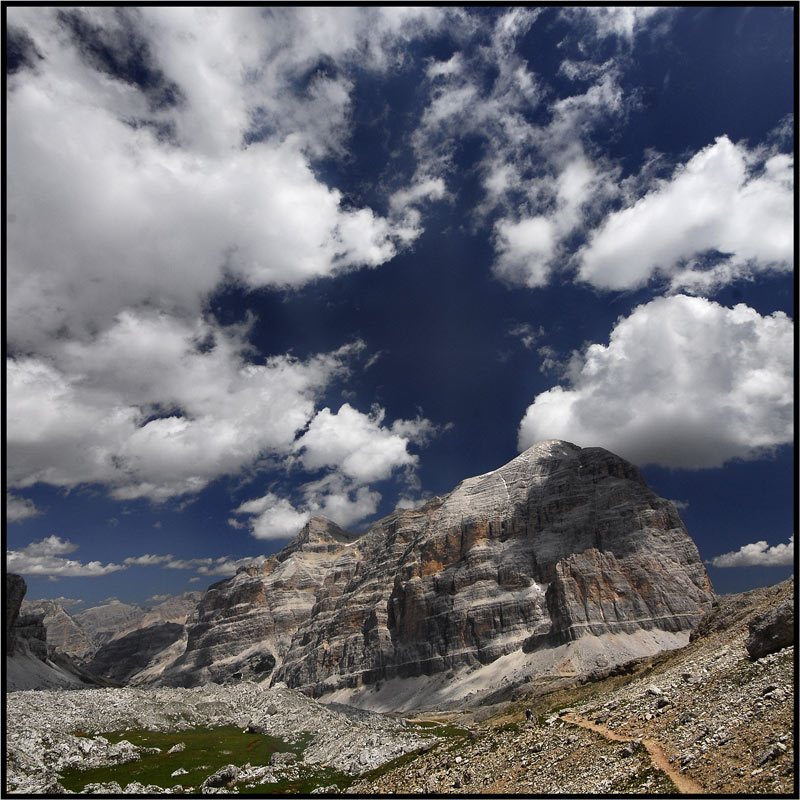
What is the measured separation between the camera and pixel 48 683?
177750 millimetres

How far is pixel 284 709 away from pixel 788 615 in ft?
330

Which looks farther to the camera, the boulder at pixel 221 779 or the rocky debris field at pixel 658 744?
the boulder at pixel 221 779

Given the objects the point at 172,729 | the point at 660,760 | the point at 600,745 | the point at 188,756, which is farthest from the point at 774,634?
the point at 172,729

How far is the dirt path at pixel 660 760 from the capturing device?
25641mm

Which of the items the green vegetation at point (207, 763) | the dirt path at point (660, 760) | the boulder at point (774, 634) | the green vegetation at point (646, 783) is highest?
the boulder at point (774, 634)

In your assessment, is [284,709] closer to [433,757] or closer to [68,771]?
[68,771]

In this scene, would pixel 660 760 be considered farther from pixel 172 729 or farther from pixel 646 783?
pixel 172 729

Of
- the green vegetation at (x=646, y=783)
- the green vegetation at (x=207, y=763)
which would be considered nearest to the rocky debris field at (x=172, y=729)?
the green vegetation at (x=207, y=763)

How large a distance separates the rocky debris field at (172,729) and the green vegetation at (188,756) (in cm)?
147

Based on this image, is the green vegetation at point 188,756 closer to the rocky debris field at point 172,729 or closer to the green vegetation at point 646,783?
the rocky debris field at point 172,729

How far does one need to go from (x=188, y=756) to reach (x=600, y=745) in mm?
61800

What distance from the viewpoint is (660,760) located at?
96.6 ft

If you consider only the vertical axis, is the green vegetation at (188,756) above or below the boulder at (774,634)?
below

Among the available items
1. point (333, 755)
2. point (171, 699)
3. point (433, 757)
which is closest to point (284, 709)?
A: point (171, 699)
